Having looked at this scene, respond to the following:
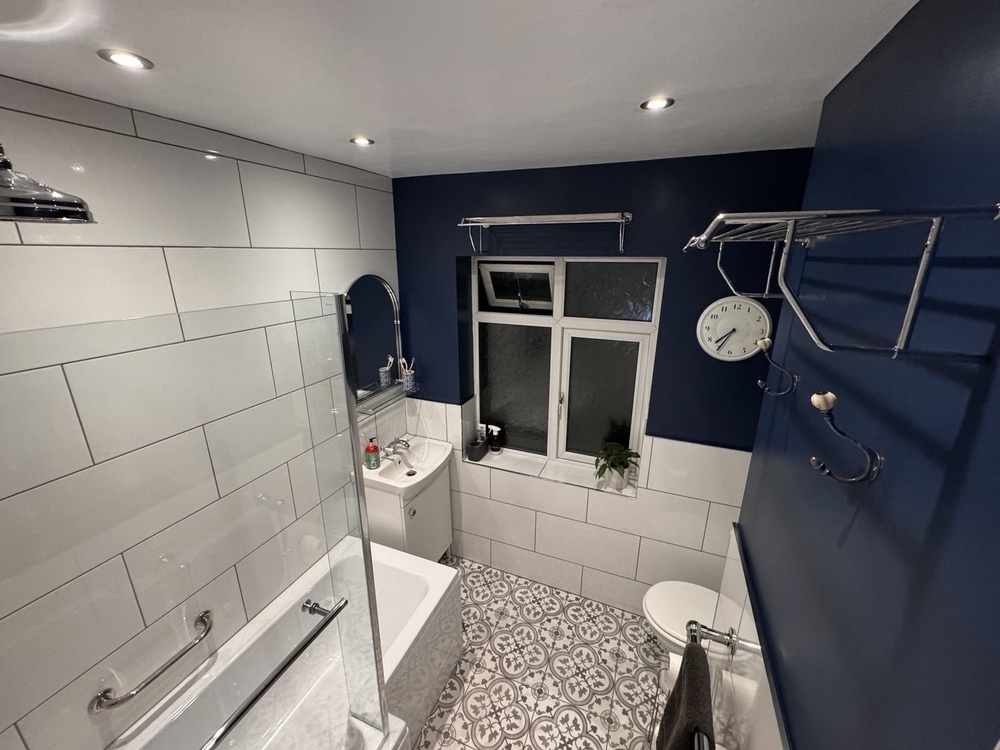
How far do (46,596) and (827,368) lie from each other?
1.95m

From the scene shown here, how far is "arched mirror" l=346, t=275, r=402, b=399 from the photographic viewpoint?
212cm

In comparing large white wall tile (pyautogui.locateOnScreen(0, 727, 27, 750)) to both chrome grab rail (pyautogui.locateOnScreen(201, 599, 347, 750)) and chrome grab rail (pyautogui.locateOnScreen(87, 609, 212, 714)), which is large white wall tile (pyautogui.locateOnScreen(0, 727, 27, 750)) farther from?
chrome grab rail (pyautogui.locateOnScreen(201, 599, 347, 750))

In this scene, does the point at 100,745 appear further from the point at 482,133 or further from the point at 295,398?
the point at 482,133

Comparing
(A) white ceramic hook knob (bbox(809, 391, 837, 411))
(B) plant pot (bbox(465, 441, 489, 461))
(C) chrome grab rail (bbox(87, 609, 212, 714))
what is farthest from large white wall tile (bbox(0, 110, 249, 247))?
(A) white ceramic hook knob (bbox(809, 391, 837, 411))

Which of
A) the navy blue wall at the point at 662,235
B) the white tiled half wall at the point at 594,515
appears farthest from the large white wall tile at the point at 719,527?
the navy blue wall at the point at 662,235

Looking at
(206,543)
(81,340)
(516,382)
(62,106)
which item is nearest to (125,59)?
(62,106)

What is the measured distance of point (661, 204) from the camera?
177cm

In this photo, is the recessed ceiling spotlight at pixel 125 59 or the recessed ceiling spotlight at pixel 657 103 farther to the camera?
the recessed ceiling spotlight at pixel 657 103

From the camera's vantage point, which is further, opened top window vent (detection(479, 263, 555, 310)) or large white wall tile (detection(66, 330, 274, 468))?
opened top window vent (detection(479, 263, 555, 310))

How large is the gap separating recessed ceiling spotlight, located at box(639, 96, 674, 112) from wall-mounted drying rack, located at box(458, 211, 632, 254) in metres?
0.65

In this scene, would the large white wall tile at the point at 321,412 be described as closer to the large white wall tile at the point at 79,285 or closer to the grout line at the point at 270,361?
the grout line at the point at 270,361

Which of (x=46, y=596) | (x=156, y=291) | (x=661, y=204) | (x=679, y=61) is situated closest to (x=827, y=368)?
(x=679, y=61)

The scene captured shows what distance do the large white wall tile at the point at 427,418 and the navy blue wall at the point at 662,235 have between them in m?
0.35

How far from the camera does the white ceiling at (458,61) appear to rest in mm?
681
